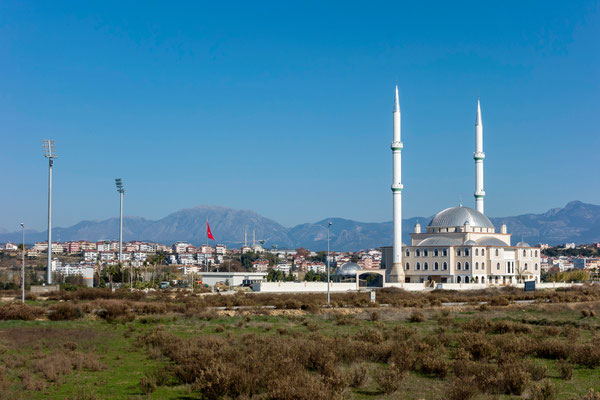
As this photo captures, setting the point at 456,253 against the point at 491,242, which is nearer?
the point at 456,253

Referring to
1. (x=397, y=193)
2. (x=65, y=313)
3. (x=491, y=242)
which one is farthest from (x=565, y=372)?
(x=491, y=242)

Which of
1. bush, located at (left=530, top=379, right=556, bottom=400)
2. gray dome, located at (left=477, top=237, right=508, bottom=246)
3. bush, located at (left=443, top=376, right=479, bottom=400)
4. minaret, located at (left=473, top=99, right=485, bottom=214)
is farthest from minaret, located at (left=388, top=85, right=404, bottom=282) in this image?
bush, located at (left=443, top=376, right=479, bottom=400)

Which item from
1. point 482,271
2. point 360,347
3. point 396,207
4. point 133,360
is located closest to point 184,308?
point 133,360

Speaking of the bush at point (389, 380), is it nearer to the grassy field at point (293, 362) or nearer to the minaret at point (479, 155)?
the grassy field at point (293, 362)

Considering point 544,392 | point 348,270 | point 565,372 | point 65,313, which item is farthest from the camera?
point 348,270

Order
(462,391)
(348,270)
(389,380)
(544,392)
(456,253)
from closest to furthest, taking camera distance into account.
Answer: (462,391), (544,392), (389,380), (456,253), (348,270)

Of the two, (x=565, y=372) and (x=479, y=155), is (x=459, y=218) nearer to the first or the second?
(x=479, y=155)

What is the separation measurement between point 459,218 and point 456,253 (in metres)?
8.75

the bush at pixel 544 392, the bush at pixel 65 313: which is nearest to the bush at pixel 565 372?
the bush at pixel 544 392

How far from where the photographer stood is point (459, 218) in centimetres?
9575

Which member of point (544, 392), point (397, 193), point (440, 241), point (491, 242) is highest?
point (397, 193)

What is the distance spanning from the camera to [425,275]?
89875 mm

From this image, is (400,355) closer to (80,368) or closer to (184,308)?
(80,368)

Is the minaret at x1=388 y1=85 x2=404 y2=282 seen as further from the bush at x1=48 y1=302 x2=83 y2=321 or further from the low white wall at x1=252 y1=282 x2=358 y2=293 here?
the bush at x1=48 y1=302 x2=83 y2=321
